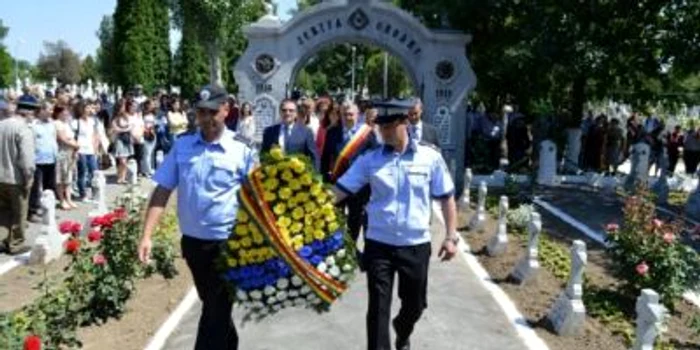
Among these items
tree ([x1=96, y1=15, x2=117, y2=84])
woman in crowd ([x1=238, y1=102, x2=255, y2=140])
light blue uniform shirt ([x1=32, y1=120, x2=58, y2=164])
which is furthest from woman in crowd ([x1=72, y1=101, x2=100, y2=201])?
tree ([x1=96, y1=15, x2=117, y2=84])

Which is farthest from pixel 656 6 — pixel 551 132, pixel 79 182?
pixel 79 182

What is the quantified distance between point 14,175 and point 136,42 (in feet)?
149

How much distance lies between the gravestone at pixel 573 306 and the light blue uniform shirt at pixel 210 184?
349 centimetres

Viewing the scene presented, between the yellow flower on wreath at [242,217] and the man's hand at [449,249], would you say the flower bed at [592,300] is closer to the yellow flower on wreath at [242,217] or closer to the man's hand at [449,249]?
the man's hand at [449,249]

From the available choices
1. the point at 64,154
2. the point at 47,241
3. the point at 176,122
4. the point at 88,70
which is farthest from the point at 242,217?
Result: the point at 88,70

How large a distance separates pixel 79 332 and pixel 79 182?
28.2 feet

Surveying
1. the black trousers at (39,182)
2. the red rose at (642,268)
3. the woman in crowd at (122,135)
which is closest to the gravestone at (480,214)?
the red rose at (642,268)

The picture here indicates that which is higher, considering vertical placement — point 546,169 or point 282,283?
point 282,283

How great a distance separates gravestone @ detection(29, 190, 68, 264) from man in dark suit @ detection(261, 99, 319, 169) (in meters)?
3.06

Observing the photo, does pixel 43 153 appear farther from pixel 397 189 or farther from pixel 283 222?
pixel 283 222

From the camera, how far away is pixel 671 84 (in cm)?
2142

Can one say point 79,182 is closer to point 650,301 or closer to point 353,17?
point 353,17

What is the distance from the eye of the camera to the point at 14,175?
10203mm

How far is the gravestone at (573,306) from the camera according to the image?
7605 millimetres
